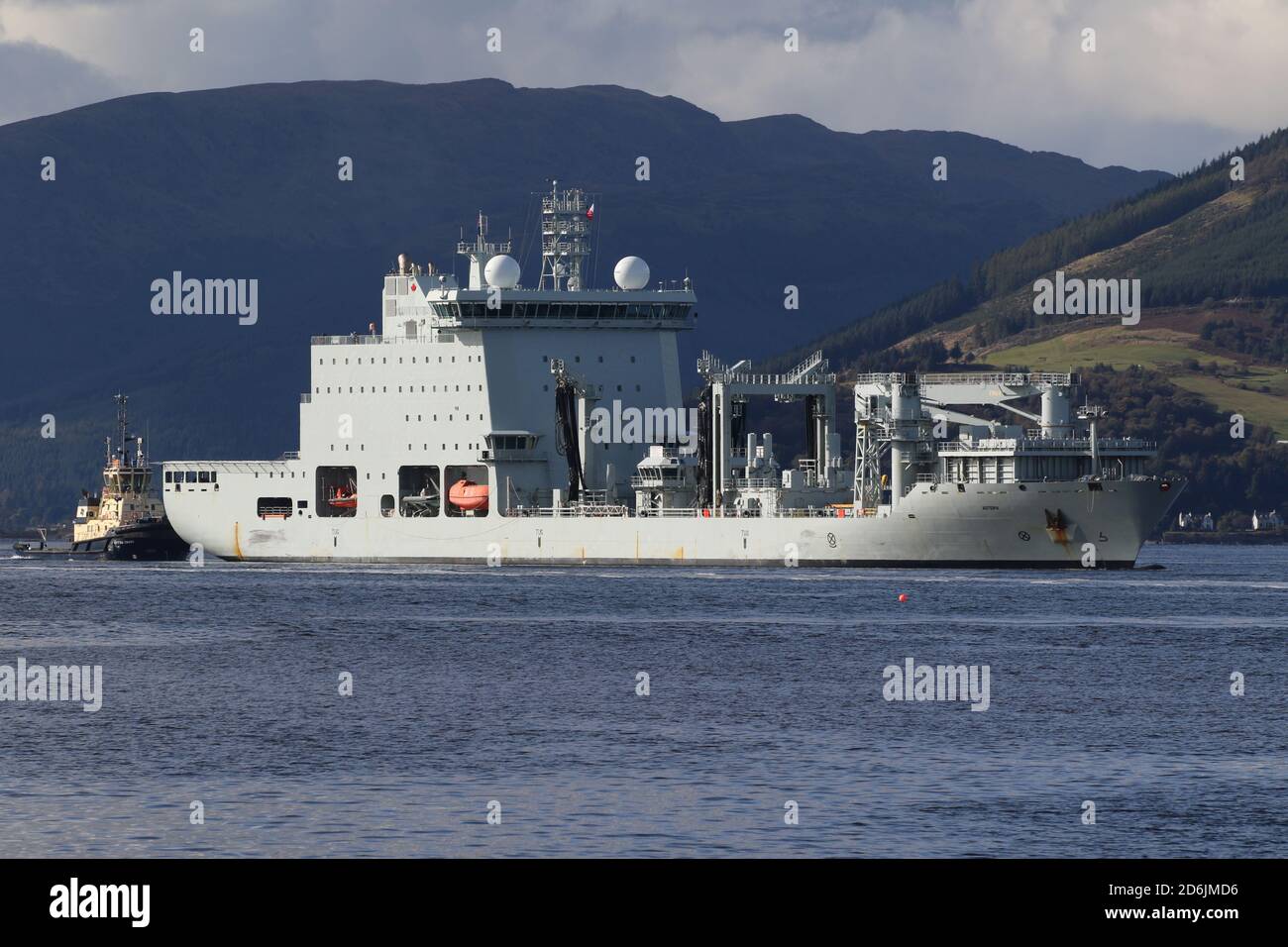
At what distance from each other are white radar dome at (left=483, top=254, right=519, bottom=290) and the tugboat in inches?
1018

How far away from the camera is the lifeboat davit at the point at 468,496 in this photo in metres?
90.0

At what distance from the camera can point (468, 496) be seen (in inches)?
3553

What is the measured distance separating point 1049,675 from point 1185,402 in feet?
482

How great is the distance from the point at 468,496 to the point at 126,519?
34.2m

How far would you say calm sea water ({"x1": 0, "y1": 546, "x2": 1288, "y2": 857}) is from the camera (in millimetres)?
25859

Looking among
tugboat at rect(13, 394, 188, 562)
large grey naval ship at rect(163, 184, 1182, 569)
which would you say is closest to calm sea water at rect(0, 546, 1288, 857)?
large grey naval ship at rect(163, 184, 1182, 569)

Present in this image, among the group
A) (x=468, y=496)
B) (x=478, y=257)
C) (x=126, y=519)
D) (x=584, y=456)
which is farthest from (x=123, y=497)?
(x=584, y=456)

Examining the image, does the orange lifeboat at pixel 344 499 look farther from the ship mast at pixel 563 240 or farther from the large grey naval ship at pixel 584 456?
the ship mast at pixel 563 240

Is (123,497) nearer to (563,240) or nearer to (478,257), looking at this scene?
(478,257)

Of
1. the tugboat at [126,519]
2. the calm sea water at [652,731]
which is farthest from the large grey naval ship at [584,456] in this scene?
the calm sea water at [652,731]

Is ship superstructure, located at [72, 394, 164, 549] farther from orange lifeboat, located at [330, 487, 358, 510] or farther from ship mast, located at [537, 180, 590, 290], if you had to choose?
ship mast, located at [537, 180, 590, 290]

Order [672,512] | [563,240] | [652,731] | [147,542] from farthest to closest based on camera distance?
[147,542] → [563,240] → [672,512] → [652,731]

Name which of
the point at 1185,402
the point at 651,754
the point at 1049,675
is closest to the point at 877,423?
the point at 1049,675

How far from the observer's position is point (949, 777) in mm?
29766
